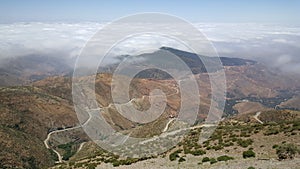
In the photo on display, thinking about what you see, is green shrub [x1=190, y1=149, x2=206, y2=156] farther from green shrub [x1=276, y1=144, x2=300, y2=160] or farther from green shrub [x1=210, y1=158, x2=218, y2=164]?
green shrub [x1=276, y1=144, x2=300, y2=160]

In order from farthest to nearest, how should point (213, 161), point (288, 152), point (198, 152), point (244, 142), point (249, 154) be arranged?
point (244, 142)
point (198, 152)
point (249, 154)
point (213, 161)
point (288, 152)

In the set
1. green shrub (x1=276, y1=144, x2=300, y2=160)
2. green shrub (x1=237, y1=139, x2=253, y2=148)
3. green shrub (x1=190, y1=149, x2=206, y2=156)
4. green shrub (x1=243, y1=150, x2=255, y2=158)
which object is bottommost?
green shrub (x1=190, y1=149, x2=206, y2=156)

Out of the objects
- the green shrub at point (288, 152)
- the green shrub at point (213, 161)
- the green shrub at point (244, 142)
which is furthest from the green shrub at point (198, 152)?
the green shrub at point (288, 152)

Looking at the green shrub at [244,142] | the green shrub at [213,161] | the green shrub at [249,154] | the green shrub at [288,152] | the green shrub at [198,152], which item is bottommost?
the green shrub at [198,152]

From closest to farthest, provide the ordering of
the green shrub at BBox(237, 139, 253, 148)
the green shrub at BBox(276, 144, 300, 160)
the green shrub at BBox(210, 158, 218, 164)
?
1. the green shrub at BBox(276, 144, 300, 160)
2. the green shrub at BBox(210, 158, 218, 164)
3. the green shrub at BBox(237, 139, 253, 148)

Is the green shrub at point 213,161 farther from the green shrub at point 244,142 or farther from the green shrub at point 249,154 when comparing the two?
the green shrub at point 244,142

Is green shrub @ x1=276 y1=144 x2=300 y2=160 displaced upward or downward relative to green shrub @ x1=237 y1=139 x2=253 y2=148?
upward

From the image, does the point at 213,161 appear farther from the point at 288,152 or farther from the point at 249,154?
the point at 288,152

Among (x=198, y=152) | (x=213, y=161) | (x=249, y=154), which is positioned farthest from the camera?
(x=198, y=152)

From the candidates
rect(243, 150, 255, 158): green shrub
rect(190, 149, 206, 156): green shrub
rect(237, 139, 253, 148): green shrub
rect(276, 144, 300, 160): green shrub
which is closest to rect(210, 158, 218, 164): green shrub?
rect(243, 150, 255, 158): green shrub

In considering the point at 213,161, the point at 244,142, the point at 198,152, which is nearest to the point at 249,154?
the point at 213,161

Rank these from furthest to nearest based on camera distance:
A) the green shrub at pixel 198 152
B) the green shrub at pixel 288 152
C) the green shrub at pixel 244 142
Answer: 1. the green shrub at pixel 244 142
2. the green shrub at pixel 198 152
3. the green shrub at pixel 288 152
